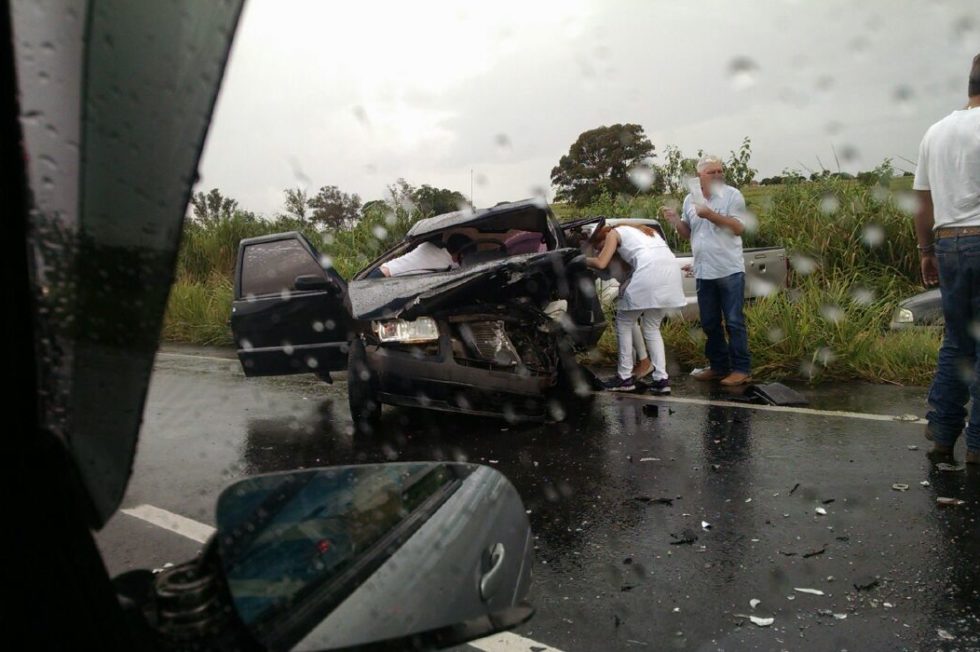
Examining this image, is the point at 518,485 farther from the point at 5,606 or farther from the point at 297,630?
the point at 5,606

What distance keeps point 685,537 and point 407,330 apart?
2.65m

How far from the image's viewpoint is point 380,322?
5.57 metres

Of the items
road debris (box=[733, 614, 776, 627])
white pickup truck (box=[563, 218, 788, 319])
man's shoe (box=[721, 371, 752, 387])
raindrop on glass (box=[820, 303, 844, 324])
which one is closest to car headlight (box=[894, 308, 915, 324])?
raindrop on glass (box=[820, 303, 844, 324])

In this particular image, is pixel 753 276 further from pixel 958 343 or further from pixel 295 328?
pixel 295 328

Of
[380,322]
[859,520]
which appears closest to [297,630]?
[859,520]

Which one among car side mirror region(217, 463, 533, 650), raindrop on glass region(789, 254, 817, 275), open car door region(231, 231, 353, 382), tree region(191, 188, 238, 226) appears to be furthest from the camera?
raindrop on glass region(789, 254, 817, 275)

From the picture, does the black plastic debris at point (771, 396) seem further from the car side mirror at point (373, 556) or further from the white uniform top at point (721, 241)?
the car side mirror at point (373, 556)

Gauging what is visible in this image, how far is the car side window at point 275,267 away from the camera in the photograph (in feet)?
22.8

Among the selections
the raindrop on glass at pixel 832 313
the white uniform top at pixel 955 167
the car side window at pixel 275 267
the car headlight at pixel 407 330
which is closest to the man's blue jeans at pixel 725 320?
the raindrop on glass at pixel 832 313

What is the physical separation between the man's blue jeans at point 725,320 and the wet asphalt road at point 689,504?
1.50 feet

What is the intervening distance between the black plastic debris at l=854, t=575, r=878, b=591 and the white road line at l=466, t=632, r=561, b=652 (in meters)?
1.25

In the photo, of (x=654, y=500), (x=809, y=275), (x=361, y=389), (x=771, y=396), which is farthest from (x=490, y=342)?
(x=809, y=275)

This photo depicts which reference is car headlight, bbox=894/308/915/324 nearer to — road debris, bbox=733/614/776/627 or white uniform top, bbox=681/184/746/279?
white uniform top, bbox=681/184/746/279

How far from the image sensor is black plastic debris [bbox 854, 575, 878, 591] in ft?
9.80
